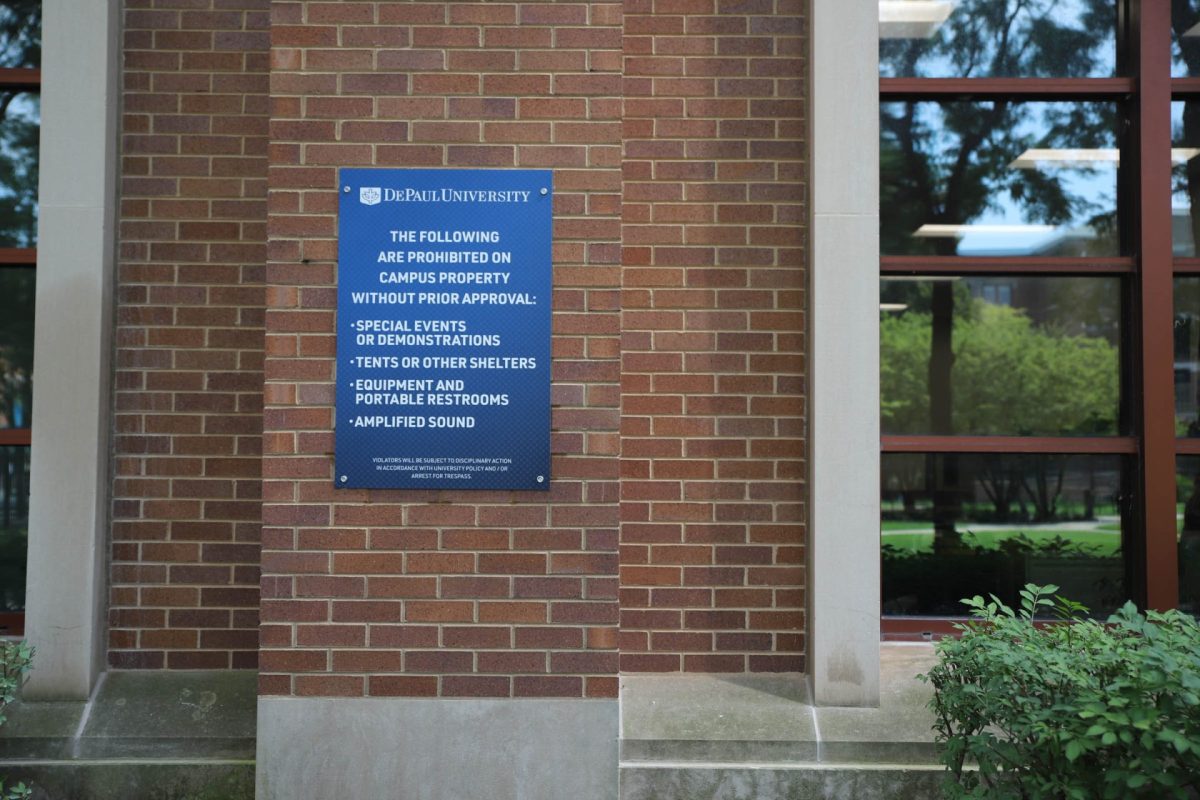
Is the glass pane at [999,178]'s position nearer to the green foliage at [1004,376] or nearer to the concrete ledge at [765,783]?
the green foliage at [1004,376]

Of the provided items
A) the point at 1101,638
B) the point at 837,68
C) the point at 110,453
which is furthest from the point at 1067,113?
the point at 110,453

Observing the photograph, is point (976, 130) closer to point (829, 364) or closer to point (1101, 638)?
point (829, 364)

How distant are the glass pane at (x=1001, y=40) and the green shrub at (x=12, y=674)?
424 cm

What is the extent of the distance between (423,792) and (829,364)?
229 centimetres

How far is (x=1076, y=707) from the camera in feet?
9.64

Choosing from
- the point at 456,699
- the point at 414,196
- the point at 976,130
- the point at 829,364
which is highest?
the point at 976,130

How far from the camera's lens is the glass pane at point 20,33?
4.64 metres

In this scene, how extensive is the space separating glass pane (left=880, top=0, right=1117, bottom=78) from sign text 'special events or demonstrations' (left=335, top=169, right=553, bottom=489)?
1850 mm

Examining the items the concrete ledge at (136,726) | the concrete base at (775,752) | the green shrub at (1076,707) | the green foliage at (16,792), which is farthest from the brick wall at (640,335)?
the green shrub at (1076,707)

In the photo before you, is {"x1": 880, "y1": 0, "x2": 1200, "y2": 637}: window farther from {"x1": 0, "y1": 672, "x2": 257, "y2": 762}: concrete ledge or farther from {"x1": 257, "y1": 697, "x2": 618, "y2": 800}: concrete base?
{"x1": 0, "y1": 672, "x2": 257, "y2": 762}: concrete ledge

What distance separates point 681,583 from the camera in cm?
433

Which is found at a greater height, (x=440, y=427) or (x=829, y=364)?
(x=829, y=364)

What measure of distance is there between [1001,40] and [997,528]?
2.17 meters

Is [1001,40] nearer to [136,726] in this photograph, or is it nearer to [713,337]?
[713,337]
